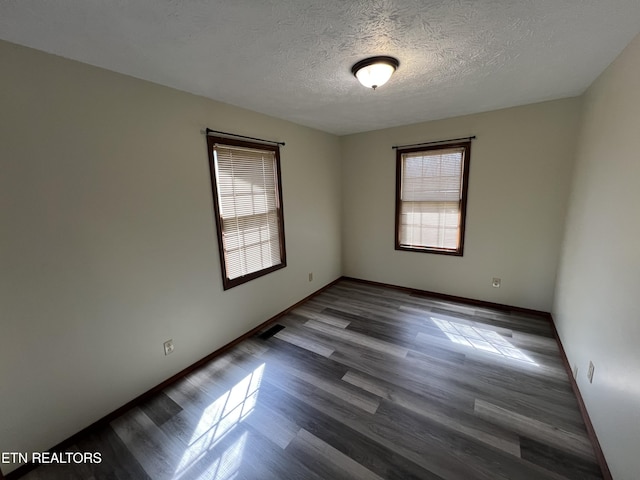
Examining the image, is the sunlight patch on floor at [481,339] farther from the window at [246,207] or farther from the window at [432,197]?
the window at [246,207]

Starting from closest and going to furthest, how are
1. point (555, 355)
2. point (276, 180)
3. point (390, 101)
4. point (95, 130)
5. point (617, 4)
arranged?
1. point (617, 4)
2. point (95, 130)
3. point (555, 355)
4. point (390, 101)
5. point (276, 180)

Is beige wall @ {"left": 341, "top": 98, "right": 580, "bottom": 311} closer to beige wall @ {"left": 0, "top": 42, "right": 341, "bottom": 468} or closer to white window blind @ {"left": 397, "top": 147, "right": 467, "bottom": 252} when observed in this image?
white window blind @ {"left": 397, "top": 147, "right": 467, "bottom": 252}

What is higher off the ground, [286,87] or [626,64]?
[286,87]

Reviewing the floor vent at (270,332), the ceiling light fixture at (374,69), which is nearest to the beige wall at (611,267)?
the ceiling light fixture at (374,69)

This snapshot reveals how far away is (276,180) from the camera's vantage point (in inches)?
118

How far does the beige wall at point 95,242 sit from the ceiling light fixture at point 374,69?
1.32 metres

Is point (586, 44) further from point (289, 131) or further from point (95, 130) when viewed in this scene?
point (95, 130)

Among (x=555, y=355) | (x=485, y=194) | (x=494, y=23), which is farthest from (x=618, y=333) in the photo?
(x=485, y=194)

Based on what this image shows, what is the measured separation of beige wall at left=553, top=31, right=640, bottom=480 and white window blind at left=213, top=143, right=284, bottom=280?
2.74 m

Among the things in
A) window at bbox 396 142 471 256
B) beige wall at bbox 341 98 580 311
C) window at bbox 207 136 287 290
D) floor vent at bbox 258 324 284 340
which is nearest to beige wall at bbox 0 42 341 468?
window at bbox 207 136 287 290

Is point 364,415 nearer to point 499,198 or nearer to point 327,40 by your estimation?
point 327,40

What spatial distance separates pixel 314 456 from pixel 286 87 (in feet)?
8.52

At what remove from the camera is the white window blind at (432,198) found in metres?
3.28

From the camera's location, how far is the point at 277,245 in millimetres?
3150
